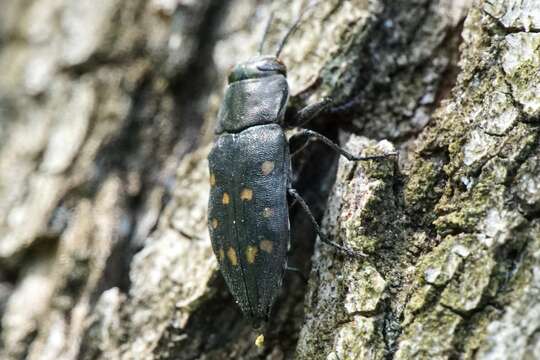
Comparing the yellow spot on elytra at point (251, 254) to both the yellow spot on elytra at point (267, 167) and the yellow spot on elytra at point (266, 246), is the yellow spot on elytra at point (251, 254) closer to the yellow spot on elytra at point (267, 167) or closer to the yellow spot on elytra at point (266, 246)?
the yellow spot on elytra at point (266, 246)

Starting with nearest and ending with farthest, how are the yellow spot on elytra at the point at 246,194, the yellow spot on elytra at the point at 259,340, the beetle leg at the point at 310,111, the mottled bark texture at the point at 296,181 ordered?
1. the mottled bark texture at the point at 296,181
2. the yellow spot on elytra at the point at 259,340
3. the yellow spot on elytra at the point at 246,194
4. the beetle leg at the point at 310,111

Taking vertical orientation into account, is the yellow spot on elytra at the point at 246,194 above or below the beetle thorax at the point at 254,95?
below

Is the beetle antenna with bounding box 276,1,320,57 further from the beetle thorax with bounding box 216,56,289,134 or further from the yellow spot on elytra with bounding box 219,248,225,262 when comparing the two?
the yellow spot on elytra with bounding box 219,248,225,262

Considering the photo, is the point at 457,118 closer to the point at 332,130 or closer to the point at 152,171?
the point at 332,130

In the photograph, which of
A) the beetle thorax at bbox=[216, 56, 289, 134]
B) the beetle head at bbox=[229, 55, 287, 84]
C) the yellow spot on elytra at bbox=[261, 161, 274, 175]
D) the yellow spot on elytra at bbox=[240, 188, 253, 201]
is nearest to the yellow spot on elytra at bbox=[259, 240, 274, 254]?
the yellow spot on elytra at bbox=[240, 188, 253, 201]

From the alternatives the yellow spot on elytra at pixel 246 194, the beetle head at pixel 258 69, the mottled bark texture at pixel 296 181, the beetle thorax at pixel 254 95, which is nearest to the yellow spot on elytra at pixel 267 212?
the yellow spot on elytra at pixel 246 194

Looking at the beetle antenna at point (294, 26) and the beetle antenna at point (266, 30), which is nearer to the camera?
the beetle antenna at point (294, 26)

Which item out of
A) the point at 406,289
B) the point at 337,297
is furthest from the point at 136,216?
the point at 406,289
